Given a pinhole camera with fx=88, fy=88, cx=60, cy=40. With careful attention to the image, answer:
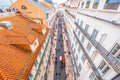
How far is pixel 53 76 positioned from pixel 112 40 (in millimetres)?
23085

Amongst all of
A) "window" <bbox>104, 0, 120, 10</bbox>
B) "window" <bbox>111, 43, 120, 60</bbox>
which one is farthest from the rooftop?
"window" <bbox>104, 0, 120, 10</bbox>

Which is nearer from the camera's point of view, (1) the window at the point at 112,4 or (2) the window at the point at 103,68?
(1) the window at the point at 112,4

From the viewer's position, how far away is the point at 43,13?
2514 cm

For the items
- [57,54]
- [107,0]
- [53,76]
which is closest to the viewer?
[107,0]

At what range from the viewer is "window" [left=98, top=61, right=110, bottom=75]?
9.05 m

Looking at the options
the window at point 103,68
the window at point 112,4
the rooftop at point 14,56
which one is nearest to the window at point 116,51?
the window at point 103,68

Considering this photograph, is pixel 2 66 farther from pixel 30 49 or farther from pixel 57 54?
pixel 57 54

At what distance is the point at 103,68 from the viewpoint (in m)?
9.64

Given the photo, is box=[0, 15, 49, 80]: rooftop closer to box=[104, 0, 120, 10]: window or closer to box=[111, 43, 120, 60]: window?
box=[111, 43, 120, 60]: window

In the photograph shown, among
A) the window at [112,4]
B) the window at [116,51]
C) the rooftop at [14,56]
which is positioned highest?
the window at [112,4]

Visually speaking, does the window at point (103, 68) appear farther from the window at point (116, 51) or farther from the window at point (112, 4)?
the window at point (112, 4)

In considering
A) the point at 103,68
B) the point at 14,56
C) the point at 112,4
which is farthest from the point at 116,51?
the point at 14,56

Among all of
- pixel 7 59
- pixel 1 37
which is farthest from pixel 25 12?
pixel 7 59

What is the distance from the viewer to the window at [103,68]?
9055 mm
